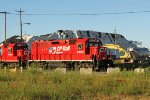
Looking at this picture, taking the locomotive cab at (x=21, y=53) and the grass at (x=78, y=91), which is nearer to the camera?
the grass at (x=78, y=91)

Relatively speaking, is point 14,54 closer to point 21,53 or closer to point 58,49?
point 21,53

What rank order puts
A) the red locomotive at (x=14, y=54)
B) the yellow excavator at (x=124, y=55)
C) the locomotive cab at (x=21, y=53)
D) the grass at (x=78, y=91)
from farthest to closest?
1. the red locomotive at (x=14, y=54)
2. the locomotive cab at (x=21, y=53)
3. the yellow excavator at (x=124, y=55)
4. the grass at (x=78, y=91)

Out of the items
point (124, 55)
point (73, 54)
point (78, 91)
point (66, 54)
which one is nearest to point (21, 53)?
point (66, 54)

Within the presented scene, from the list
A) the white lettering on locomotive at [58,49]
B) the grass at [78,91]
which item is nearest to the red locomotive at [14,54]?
the white lettering on locomotive at [58,49]

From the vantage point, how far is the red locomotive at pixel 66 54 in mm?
35969

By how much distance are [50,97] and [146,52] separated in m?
35.6

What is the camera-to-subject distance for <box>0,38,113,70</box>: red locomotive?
1416 inches

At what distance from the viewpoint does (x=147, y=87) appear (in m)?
17.0

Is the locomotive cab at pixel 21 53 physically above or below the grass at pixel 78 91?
above

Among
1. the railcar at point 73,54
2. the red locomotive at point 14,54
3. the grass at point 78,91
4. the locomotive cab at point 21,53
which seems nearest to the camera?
the grass at point 78,91

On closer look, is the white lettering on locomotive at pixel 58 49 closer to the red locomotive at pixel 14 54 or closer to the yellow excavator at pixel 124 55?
the red locomotive at pixel 14 54

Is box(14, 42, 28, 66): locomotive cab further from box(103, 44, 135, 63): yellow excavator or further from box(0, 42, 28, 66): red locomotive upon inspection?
box(103, 44, 135, 63): yellow excavator

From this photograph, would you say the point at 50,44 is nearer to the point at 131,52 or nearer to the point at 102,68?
the point at 102,68

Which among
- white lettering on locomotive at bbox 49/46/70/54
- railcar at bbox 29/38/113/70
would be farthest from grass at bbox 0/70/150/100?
white lettering on locomotive at bbox 49/46/70/54
